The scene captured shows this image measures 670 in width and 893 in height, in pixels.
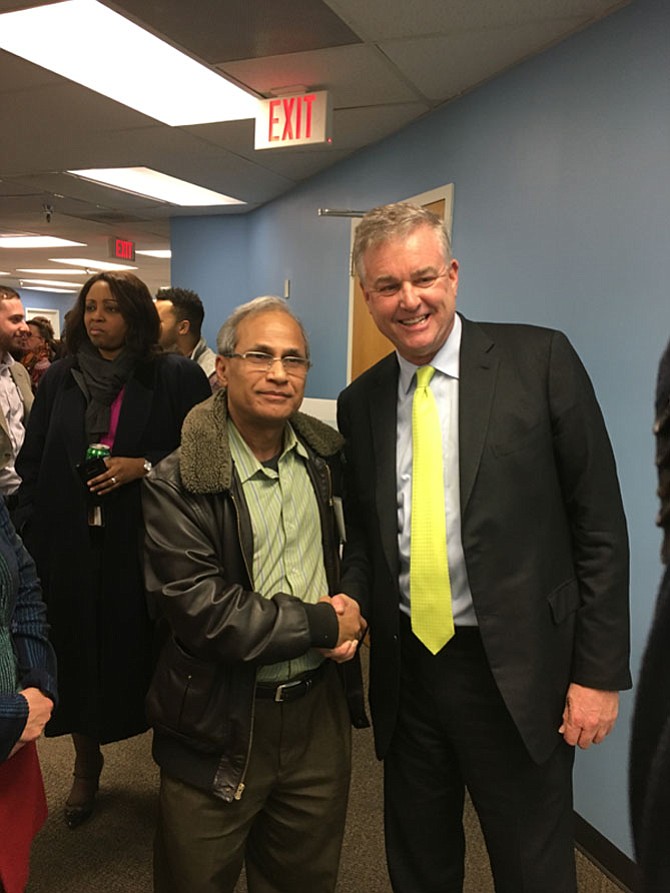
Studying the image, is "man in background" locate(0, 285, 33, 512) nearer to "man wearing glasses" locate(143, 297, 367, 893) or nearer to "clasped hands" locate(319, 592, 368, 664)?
"man wearing glasses" locate(143, 297, 367, 893)

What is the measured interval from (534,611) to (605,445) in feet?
1.14

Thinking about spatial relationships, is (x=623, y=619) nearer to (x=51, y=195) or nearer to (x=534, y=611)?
(x=534, y=611)

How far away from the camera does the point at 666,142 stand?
187 cm

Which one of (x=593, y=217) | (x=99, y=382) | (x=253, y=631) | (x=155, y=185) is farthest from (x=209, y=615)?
(x=155, y=185)

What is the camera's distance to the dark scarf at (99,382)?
2068 mm

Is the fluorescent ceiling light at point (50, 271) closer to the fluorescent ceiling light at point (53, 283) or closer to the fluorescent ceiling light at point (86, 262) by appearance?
the fluorescent ceiling light at point (86, 262)

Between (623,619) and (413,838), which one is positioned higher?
(623,619)

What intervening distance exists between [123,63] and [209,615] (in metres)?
2.43

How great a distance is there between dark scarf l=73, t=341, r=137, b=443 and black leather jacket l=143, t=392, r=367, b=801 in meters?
0.78

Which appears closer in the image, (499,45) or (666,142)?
(666,142)

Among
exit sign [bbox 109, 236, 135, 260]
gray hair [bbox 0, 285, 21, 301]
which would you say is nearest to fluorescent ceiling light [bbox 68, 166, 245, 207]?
exit sign [bbox 109, 236, 135, 260]

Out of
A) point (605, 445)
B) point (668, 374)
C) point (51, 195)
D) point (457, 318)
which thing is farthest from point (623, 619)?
point (51, 195)

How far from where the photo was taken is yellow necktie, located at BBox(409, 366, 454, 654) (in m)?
1.35

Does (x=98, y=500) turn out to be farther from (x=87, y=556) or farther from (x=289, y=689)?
(x=289, y=689)
